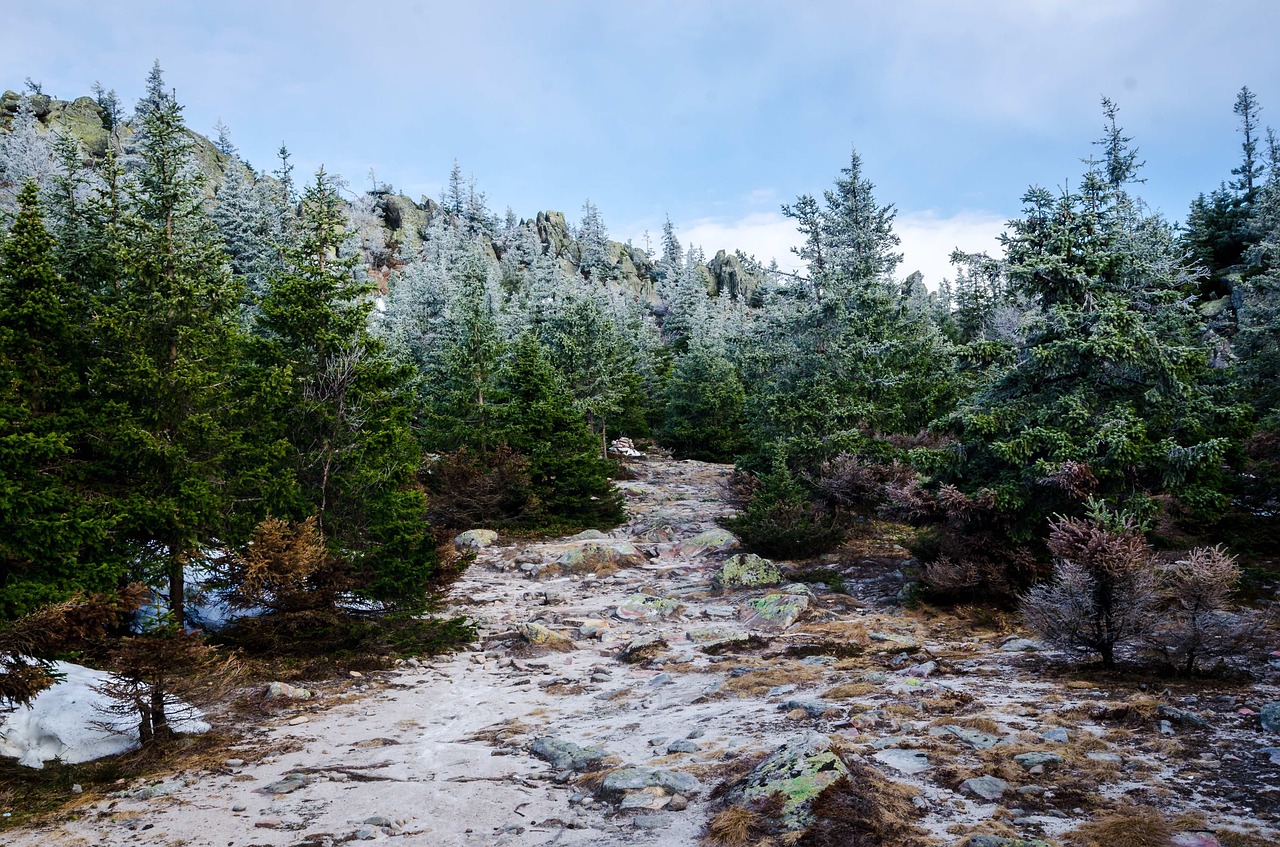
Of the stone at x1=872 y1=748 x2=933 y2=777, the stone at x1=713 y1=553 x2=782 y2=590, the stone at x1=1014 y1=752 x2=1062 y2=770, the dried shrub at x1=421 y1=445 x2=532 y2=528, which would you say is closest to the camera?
the stone at x1=1014 y1=752 x2=1062 y2=770

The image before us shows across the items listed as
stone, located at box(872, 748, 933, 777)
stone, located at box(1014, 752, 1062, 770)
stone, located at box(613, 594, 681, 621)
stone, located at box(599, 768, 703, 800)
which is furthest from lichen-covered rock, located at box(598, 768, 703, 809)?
stone, located at box(613, 594, 681, 621)

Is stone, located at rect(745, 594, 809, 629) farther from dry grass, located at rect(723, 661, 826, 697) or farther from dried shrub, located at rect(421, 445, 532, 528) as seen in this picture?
dried shrub, located at rect(421, 445, 532, 528)

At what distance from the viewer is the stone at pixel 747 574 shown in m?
15.0

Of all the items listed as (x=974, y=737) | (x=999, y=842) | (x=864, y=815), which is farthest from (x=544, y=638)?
(x=999, y=842)

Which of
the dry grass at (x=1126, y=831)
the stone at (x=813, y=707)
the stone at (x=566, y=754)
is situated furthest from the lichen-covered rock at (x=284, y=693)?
the dry grass at (x=1126, y=831)

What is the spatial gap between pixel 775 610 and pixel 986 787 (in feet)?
24.8

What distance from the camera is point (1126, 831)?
399 centimetres

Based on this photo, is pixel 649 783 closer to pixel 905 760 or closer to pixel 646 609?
pixel 905 760

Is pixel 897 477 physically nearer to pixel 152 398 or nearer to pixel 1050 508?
pixel 1050 508

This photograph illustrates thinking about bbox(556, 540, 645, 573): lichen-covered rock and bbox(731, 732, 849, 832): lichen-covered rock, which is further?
bbox(556, 540, 645, 573): lichen-covered rock

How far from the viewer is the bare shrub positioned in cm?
670

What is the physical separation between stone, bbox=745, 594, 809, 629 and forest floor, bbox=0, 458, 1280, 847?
6 cm

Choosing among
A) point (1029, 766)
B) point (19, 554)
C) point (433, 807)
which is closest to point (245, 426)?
point (19, 554)

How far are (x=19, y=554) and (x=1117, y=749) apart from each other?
11633 mm
